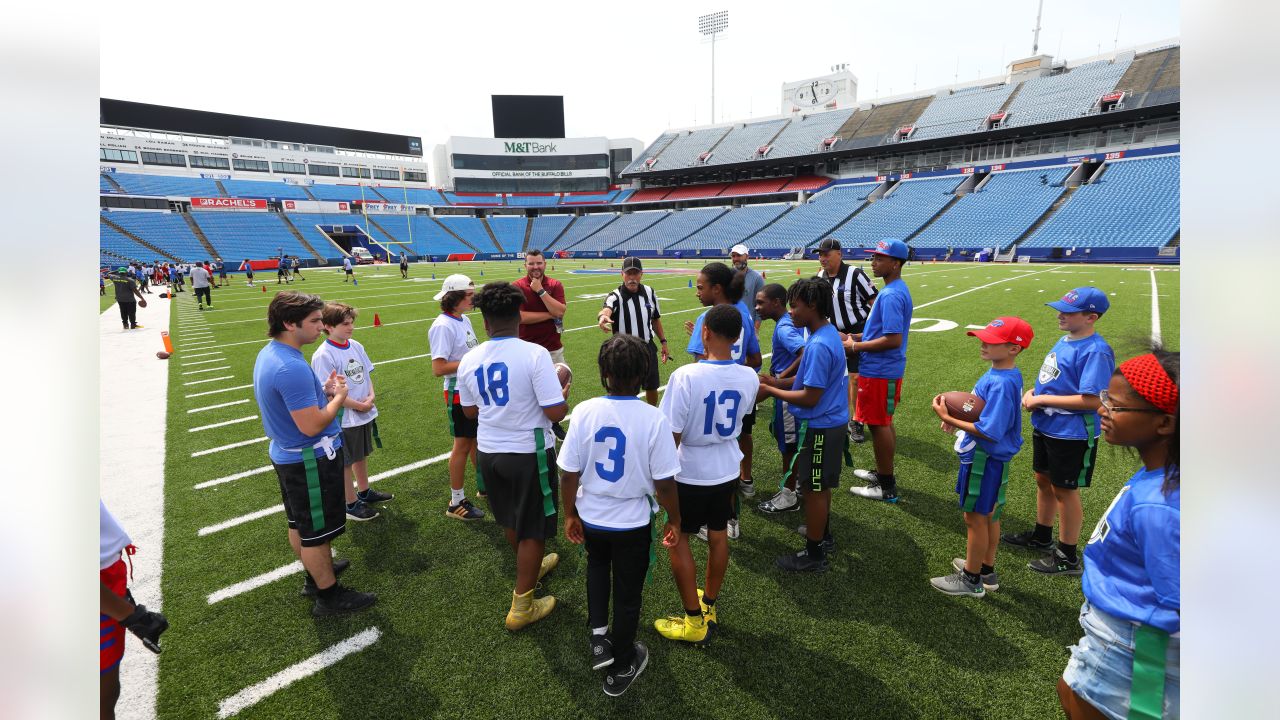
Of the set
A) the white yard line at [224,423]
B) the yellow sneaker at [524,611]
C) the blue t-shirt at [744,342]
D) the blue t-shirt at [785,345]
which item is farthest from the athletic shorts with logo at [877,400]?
the white yard line at [224,423]

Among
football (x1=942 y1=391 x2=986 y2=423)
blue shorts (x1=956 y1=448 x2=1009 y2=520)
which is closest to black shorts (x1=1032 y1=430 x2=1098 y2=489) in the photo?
blue shorts (x1=956 y1=448 x2=1009 y2=520)

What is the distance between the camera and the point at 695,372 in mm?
3408

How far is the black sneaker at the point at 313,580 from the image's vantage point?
4.03 meters

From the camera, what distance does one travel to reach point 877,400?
5.22 m

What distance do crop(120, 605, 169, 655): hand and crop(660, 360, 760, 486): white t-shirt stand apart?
7.88 feet

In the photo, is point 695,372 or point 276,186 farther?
point 276,186

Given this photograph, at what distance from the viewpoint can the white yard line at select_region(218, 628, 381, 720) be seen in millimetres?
3195

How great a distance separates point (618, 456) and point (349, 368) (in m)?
3.09

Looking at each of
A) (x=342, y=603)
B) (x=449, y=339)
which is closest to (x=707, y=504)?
(x=342, y=603)

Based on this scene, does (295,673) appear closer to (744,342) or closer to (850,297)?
(744,342)
